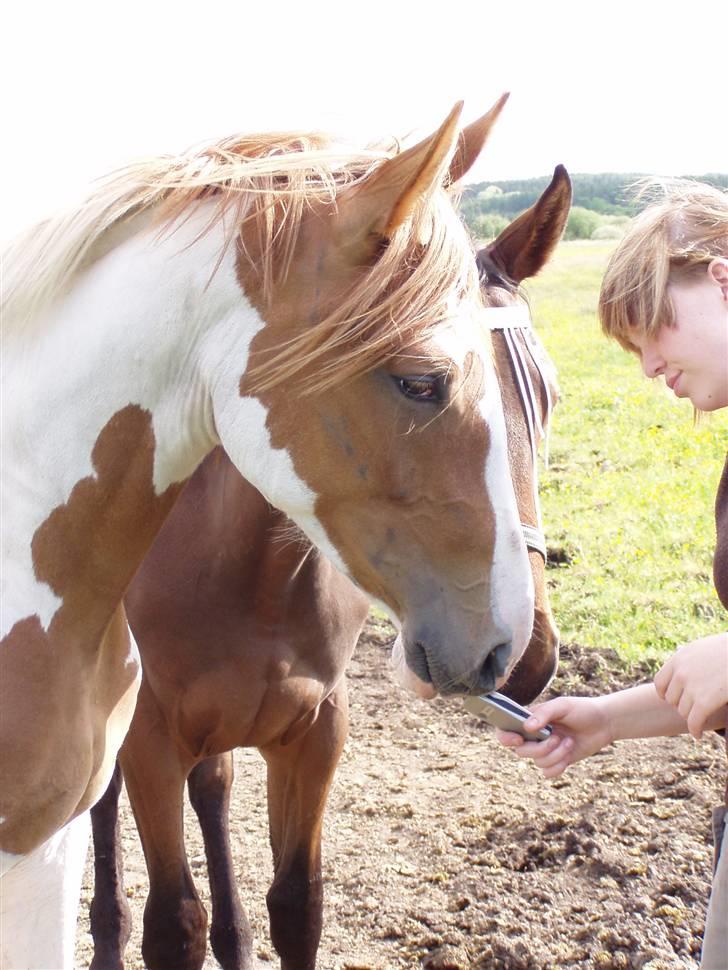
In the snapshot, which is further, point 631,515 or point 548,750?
point 631,515

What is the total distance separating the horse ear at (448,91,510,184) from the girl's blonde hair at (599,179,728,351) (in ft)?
1.50

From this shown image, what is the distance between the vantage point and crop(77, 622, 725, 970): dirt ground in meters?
3.25

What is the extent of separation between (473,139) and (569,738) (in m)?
1.28

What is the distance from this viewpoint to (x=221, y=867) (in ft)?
11.1

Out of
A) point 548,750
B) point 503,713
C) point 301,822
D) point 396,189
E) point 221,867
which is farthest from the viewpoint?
A: point 221,867

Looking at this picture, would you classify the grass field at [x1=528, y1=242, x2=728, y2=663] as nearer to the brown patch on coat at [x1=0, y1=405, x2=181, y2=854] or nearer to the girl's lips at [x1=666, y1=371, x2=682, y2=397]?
the girl's lips at [x1=666, y1=371, x2=682, y2=397]

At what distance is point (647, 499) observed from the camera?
730 cm

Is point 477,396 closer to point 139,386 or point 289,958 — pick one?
point 139,386

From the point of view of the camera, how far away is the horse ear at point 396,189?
63.6 inches

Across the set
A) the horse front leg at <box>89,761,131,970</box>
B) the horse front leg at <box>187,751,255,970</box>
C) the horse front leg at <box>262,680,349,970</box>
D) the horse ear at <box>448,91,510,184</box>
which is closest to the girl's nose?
the horse ear at <box>448,91,510,184</box>

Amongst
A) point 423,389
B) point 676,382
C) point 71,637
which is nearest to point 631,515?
point 676,382

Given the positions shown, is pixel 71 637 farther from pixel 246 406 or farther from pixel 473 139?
pixel 473 139

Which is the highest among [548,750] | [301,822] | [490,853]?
[548,750]

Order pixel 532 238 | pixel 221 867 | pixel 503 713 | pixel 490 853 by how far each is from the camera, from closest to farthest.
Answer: pixel 503 713 → pixel 532 238 → pixel 221 867 → pixel 490 853
